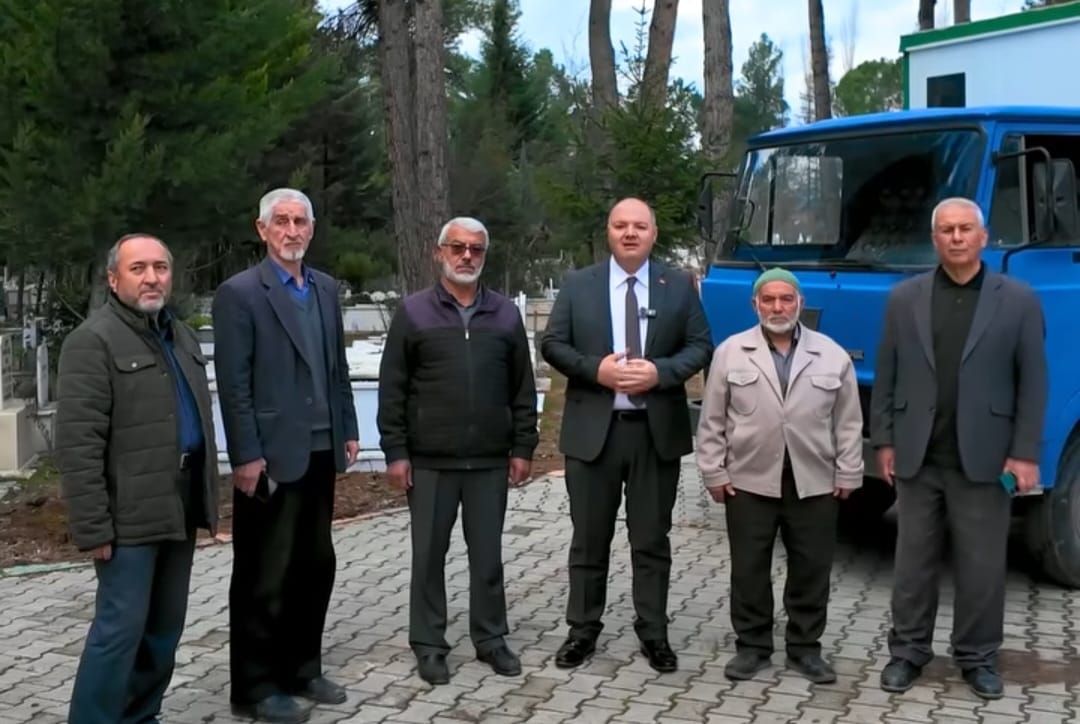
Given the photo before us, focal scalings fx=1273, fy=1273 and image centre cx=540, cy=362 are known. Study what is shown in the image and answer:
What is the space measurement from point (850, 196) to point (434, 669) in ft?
10.7

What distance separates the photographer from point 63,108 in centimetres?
1080

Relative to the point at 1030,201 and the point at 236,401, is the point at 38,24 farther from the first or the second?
the point at 1030,201

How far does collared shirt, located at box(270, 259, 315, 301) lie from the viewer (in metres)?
4.78

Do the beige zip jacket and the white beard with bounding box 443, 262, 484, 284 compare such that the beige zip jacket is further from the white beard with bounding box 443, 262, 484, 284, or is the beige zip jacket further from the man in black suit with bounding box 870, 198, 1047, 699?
the white beard with bounding box 443, 262, 484, 284

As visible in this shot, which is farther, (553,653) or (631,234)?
(553,653)

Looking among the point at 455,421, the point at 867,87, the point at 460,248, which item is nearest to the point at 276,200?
the point at 460,248

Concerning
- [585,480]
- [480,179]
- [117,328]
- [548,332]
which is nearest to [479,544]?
[585,480]

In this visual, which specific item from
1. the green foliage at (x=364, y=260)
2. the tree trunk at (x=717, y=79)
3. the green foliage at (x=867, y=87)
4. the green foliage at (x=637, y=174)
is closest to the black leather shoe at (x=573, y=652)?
the green foliage at (x=637, y=174)

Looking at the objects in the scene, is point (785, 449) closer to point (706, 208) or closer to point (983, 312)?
point (983, 312)

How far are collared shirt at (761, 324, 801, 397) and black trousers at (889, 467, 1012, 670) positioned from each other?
0.65m

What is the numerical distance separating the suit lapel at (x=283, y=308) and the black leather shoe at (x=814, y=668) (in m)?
2.35

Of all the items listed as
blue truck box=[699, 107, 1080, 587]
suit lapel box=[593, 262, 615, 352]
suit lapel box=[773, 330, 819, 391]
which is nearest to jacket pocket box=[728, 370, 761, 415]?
suit lapel box=[773, 330, 819, 391]

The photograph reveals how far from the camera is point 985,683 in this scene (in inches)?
198

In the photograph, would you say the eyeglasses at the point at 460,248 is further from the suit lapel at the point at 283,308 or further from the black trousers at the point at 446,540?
the black trousers at the point at 446,540
